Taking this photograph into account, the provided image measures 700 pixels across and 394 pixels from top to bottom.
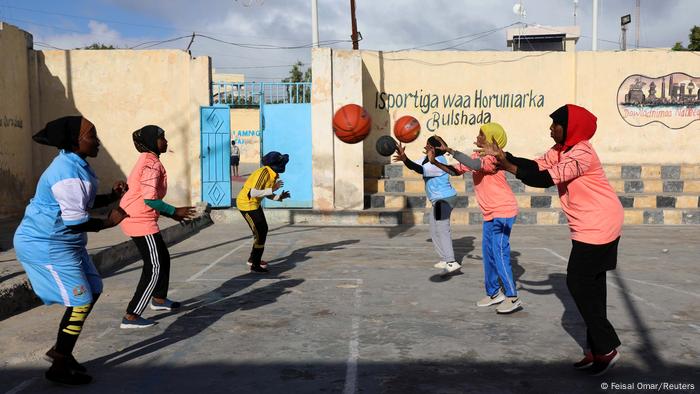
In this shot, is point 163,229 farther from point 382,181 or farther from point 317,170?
point 382,181

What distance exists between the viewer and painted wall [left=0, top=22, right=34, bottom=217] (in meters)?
12.6

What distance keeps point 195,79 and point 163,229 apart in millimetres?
4533

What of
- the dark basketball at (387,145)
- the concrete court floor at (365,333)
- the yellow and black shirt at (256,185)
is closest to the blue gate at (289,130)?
the concrete court floor at (365,333)

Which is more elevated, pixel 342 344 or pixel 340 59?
pixel 340 59

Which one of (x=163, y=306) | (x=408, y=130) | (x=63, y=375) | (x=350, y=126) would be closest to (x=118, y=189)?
(x=63, y=375)

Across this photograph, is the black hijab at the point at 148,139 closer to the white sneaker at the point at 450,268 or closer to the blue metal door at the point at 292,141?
the white sneaker at the point at 450,268

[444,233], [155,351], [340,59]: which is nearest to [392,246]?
[444,233]

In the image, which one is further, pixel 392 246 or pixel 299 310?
pixel 392 246

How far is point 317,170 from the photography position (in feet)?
46.0

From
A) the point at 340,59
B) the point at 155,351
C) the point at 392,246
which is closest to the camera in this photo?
the point at 155,351

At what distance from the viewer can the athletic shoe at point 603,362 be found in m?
4.19

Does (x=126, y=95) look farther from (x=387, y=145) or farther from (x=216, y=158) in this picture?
(x=387, y=145)

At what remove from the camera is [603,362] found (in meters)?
4.19

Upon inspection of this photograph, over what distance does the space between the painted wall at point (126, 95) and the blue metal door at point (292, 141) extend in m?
1.52
